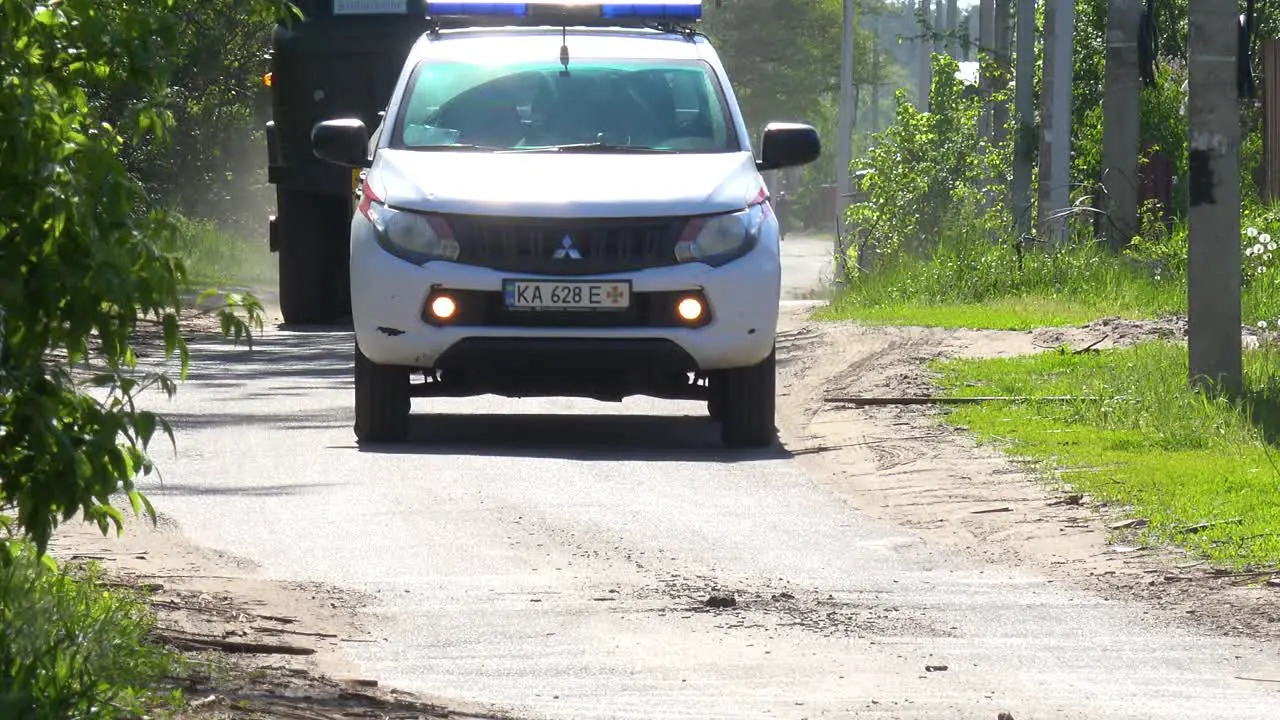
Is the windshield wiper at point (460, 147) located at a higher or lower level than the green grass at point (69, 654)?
higher

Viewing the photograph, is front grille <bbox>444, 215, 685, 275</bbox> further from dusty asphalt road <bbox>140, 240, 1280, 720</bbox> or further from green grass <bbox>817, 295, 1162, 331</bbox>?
green grass <bbox>817, 295, 1162, 331</bbox>

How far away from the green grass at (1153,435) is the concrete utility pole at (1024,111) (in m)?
12.2

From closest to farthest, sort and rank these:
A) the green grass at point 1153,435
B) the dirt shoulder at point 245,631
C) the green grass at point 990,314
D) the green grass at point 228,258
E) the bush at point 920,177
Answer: the dirt shoulder at point 245,631 → the green grass at point 1153,435 → the green grass at point 990,314 → the bush at point 920,177 → the green grass at point 228,258

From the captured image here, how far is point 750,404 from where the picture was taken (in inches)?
422

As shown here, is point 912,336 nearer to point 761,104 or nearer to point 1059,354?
point 1059,354

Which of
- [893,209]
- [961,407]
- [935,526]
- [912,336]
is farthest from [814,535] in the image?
[893,209]

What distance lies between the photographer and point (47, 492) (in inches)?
180

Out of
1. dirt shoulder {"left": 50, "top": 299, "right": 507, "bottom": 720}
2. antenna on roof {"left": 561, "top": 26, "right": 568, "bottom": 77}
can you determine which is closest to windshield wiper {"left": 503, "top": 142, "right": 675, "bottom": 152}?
antenna on roof {"left": 561, "top": 26, "right": 568, "bottom": 77}

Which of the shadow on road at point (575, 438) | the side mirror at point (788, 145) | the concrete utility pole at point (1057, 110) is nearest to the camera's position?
the shadow on road at point (575, 438)

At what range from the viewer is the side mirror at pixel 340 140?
10898mm

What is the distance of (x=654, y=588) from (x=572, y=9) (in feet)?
18.6

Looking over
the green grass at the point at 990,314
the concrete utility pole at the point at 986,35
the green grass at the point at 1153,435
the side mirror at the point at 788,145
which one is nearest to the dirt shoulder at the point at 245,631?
the green grass at the point at 1153,435

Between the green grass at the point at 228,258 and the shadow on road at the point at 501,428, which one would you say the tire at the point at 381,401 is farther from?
the green grass at the point at 228,258

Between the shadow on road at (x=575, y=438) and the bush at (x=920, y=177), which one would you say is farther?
the bush at (x=920, y=177)
